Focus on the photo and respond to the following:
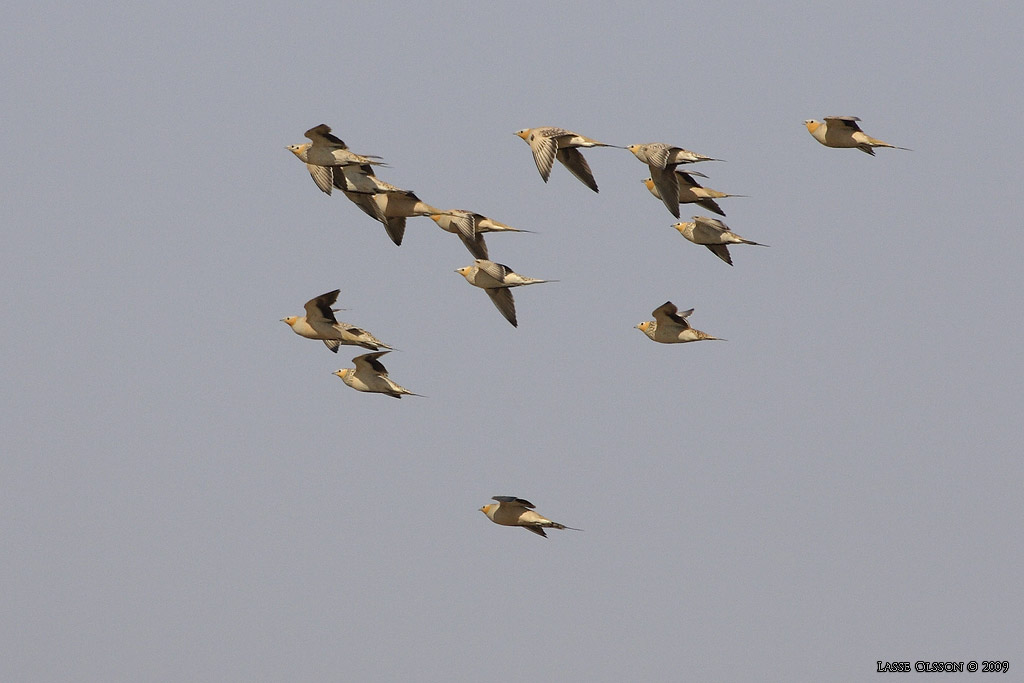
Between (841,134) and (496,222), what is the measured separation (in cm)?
985

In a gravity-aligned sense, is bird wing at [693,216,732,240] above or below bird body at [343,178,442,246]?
below

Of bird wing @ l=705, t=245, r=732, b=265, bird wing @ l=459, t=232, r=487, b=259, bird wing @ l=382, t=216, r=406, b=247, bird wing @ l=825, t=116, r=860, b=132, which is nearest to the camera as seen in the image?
bird wing @ l=825, t=116, r=860, b=132

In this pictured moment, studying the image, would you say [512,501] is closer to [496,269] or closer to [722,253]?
[496,269]

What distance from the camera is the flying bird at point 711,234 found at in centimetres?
4678

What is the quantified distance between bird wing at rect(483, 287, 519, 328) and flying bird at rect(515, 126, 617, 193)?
13.4 ft

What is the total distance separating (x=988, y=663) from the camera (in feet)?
175

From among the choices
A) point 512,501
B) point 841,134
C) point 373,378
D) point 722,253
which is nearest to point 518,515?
point 512,501

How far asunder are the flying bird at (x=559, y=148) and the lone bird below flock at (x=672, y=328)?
3836 mm

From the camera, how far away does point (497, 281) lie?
47094 mm

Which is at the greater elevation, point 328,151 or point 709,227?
point 328,151

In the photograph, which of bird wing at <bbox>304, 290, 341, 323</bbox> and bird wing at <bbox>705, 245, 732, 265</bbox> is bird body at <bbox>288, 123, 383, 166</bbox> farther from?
bird wing at <bbox>705, 245, 732, 265</bbox>

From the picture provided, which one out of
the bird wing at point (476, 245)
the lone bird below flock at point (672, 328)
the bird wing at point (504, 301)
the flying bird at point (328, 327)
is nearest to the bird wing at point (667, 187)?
the lone bird below flock at point (672, 328)

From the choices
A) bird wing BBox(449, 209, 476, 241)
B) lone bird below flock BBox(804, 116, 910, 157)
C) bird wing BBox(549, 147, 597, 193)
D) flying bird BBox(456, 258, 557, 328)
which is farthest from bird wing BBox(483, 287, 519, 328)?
lone bird below flock BBox(804, 116, 910, 157)

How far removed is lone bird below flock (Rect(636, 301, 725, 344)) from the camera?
4500 cm
